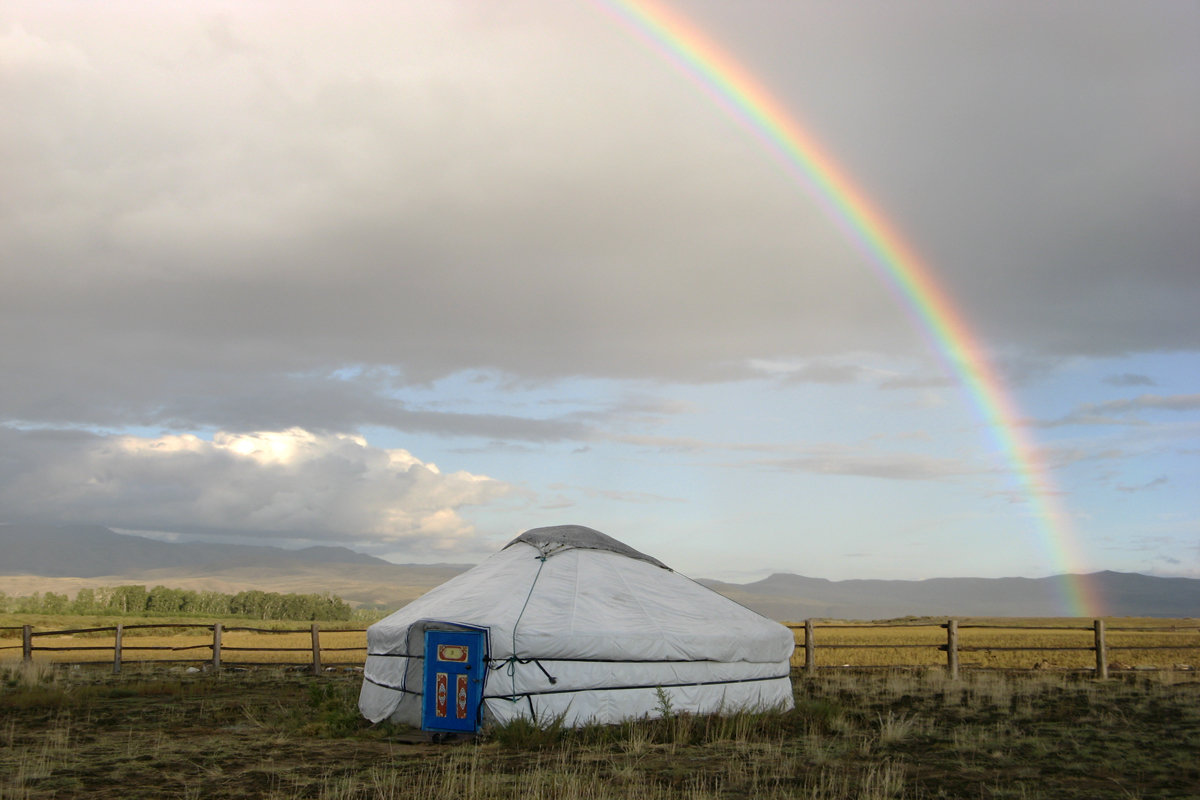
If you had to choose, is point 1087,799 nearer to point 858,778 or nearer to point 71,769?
point 858,778

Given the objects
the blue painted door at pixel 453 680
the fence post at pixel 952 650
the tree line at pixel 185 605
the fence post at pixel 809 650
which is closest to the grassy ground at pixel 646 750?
the blue painted door at pixel 453 680

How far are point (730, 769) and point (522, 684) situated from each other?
10.6 ft

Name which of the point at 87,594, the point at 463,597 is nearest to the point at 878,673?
the point at 463,597

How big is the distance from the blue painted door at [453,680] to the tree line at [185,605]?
51963mm

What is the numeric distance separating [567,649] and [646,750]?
174 centimetres

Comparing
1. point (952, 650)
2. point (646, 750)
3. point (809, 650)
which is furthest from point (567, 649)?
point (952, 650)

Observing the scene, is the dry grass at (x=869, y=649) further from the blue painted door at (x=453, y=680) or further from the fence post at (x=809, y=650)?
the blue painted door at (x=453, y=680)

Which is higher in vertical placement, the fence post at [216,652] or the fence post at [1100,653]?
the fence post at [1100,653]

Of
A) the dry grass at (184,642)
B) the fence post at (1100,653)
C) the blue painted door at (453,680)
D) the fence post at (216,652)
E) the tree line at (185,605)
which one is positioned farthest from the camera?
the tree line at (185,605)

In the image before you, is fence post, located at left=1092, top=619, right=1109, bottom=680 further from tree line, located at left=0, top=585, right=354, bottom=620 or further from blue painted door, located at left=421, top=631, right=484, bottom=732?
tree line, located at left=0, top=585, right=354, bottom=620

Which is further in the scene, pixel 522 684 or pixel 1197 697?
pixel 1197 697

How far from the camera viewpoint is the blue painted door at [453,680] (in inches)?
442

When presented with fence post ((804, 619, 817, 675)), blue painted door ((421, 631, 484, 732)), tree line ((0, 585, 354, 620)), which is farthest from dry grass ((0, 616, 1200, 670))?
tree line ((0, 585, 354, 620))

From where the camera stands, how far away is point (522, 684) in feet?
36.9
